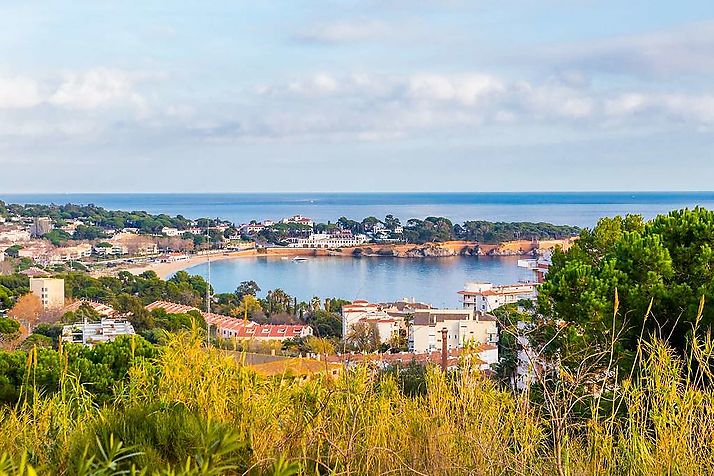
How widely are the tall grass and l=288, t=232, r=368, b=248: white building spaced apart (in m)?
40.8

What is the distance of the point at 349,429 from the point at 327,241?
42375mm

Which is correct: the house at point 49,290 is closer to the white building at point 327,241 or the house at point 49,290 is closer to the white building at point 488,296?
the white building at point 488,296

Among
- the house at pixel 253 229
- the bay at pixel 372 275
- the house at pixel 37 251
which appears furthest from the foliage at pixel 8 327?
the house at pixel 253 229

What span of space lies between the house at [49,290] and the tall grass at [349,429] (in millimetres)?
16440

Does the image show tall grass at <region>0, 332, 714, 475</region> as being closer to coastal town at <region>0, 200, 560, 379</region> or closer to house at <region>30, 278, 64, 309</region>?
coastal town at <region>0, 200, 560, 379</region>

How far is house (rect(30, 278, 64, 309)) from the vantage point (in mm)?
17562

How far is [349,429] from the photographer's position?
1910mm

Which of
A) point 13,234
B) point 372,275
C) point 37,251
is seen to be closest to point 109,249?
point 37,251

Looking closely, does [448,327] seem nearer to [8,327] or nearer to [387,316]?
[387,316]

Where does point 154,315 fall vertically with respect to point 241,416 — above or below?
below

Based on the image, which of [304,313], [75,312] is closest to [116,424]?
[75,312]

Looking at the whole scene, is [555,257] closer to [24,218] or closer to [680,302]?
[680,302]

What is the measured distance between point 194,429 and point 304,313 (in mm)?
19179

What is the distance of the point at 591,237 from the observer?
21.1 ft
